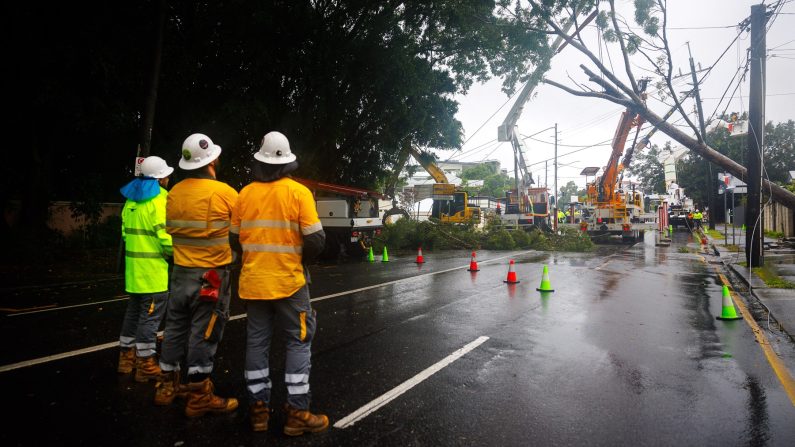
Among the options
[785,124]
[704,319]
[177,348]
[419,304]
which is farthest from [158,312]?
[785,124]

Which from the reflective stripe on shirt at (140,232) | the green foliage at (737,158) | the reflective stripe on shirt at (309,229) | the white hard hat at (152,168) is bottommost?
the reflective stripe on shirt at (140,232)

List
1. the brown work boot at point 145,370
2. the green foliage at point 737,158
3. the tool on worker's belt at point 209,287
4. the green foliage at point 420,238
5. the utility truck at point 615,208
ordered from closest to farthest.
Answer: the tool on worker's belt at point 209,287, the brown work boot at point 145,370, the green foliage at point 420,238, the utility truck at point 615,208, the green foliage at point 737,158

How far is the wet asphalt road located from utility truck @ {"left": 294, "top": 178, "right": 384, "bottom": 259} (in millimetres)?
7713

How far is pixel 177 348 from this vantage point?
12.8 ft

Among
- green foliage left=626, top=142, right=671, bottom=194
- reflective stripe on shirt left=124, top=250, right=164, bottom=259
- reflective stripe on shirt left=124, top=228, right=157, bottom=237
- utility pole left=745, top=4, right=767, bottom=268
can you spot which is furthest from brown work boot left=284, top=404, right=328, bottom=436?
green foliage left=626, top=142, right=671, bottom=194

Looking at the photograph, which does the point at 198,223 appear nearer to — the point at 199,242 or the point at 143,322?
the point at 199,242

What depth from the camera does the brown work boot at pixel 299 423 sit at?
3.42 metres

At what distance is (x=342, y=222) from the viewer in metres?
16.7

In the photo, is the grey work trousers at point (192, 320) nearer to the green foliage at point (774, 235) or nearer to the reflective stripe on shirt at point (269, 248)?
the reflective stripe on shirt at point (269, 248)

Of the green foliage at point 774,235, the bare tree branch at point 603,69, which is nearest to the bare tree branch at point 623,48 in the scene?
the bare tree branch at point 603,69

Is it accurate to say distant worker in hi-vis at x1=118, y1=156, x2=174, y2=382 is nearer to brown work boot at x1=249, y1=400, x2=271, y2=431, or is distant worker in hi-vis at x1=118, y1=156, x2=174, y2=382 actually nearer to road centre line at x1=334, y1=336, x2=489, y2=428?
brown work boot at x1=249, y1=400, x2=271, y2=431

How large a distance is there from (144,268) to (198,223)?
44.5 inches

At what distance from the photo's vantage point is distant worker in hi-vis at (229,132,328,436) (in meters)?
3.48

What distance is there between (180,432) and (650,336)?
18.6 ft
